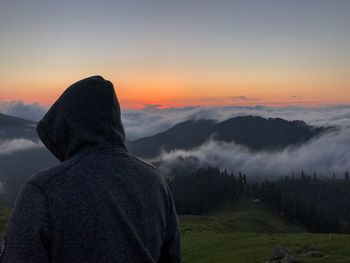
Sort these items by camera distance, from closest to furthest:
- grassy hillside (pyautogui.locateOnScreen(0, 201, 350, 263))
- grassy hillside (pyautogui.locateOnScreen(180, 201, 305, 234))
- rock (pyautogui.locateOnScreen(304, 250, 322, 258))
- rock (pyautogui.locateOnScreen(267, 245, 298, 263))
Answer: rock (pyautogui.locateOnScreen(267, 245, 298, 263)) → rock (pyautogui.locateOnScreen(304, 250, 322, 258)) → grassy hillside (pyautogui.locateOnScreen(0, 201, 350, 263)) → grassy hillside (pyautogui.locateOnScreen(180, 201, 305, 234))

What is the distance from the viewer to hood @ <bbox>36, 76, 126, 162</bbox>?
457 centimetres

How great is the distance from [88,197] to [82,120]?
0.80 m

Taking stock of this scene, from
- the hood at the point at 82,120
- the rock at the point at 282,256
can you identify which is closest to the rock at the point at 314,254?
the rock at the point at 282,256

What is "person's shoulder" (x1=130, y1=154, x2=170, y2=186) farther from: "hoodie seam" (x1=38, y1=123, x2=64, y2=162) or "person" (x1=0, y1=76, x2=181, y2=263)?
A: "hoodie seam" (x1=38, y1=123, x2=64, y2=162)

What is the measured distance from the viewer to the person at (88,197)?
13.2 feet

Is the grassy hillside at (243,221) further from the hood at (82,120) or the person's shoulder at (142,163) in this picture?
the hood at (82,120)

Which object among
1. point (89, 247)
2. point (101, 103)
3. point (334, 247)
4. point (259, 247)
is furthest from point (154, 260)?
point (259, 247)

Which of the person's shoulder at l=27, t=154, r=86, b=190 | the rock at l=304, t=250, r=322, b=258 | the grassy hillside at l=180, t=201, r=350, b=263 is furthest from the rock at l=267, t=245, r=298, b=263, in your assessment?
the person's shoulder at l=27, t=154, r=86, b=190

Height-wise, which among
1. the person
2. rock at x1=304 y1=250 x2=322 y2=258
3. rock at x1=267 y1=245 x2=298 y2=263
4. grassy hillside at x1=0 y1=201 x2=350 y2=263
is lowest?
grassy hillside at x1=0 y1=201 x2=350 y2=263

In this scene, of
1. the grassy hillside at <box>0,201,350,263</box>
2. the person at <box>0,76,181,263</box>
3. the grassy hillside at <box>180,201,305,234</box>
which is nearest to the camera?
the person at <box>0,76,181,263</box>

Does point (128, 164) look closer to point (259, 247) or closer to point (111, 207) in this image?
point (111, 207)

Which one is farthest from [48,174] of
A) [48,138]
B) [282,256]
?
[282,256]

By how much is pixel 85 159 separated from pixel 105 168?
21 centimetres

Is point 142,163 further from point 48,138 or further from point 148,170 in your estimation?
point 48,138
